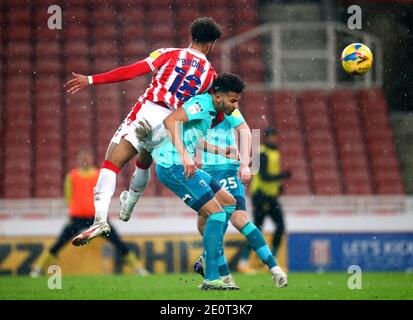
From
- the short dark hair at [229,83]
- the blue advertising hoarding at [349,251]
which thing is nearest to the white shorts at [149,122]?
the short dark hair at [229,83]

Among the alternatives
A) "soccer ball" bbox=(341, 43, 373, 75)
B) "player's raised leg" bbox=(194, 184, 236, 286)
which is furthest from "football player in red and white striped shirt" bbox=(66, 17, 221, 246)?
"soccer ball" bbox=(341, 43, 373, 75)

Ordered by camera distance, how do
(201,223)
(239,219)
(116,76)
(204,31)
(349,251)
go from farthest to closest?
(349,251) < (201,223) < (239,219) < (204,31) < (116,76)

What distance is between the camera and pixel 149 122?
7586mm

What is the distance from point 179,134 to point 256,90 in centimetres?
963

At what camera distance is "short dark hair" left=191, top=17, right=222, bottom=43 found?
7676 mm

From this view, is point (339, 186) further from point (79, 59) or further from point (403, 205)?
point (79, 59)

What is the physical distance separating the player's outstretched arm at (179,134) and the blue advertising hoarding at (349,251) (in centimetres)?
566

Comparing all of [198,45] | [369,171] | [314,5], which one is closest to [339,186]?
[369,171]

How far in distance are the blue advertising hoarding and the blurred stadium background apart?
116 cm

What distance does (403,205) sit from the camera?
1394 cm

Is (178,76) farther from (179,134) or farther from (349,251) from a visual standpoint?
(349,251)

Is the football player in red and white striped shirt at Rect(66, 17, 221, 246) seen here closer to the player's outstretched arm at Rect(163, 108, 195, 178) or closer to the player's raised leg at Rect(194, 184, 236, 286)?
the player's outstretched arm at Rect(163, 108, 195, 178)

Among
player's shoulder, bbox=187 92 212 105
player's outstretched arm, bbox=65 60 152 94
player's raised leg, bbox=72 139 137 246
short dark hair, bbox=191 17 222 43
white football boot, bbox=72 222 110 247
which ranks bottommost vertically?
white football boot, bbox=72 222 110 247

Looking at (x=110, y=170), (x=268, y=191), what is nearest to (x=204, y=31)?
(x=110, y=170)
